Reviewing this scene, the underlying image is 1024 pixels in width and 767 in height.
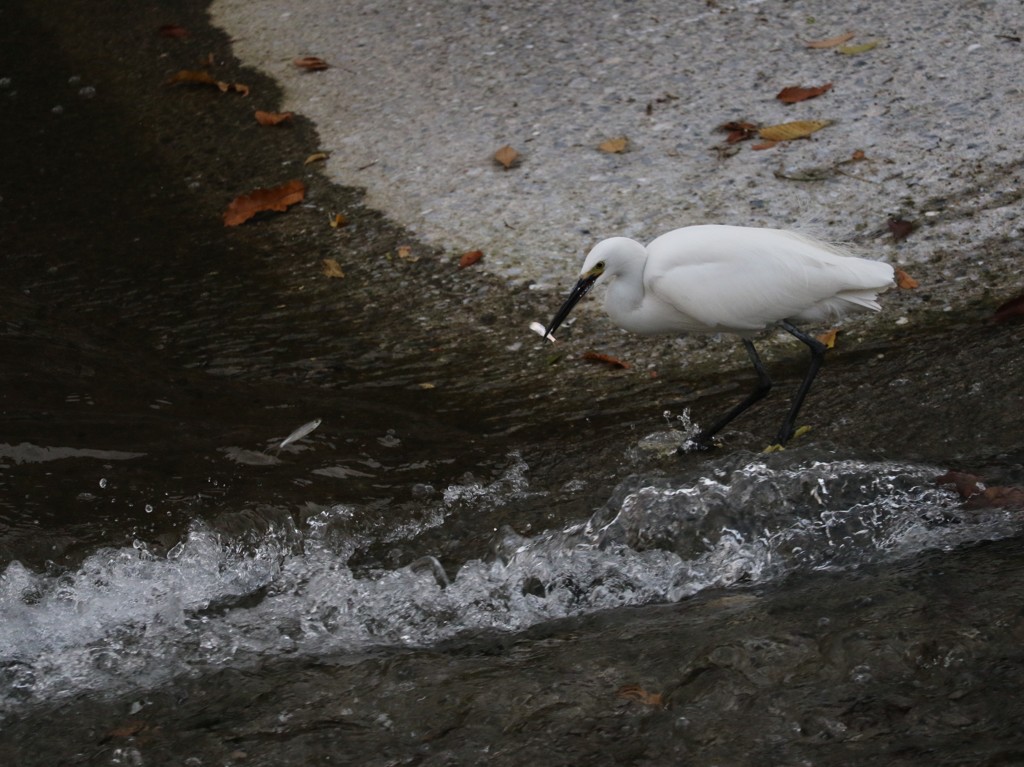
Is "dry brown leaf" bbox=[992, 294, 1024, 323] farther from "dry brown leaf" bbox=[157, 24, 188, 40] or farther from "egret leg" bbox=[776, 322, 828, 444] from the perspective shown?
→ "dry brown leaf" bbox=[157, 24, 188, 40]

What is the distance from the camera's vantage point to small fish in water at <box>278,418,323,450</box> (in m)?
4.05

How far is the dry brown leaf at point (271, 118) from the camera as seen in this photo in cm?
645

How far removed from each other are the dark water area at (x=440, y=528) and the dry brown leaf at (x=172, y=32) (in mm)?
2165

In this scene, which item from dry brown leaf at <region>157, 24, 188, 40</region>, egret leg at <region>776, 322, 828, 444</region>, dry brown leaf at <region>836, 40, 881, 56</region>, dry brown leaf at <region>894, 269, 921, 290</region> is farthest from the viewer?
dry brown leaf at <region>157, 24, 188, 40</region>

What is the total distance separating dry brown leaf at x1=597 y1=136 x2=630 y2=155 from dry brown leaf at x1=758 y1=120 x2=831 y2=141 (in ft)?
2.05

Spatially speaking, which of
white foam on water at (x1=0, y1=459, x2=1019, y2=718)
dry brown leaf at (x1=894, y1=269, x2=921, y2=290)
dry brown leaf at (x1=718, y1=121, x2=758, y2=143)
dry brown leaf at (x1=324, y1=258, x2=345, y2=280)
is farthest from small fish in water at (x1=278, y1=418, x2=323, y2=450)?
dry brown leaf at (x1=718, y1=121, x2=758, y2=143)

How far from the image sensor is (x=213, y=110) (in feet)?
22.1

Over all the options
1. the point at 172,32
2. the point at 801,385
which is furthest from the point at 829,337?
the point at 172,32

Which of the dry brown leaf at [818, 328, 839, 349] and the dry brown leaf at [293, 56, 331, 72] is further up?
the dry brown leaf at [293, 56, 331, 72]

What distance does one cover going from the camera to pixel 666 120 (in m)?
5.84

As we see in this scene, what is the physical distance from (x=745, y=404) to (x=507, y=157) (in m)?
2.20

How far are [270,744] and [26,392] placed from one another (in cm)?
222

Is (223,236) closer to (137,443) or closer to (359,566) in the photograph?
(137,443)

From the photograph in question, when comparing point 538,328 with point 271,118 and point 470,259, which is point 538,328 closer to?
point 470,259
